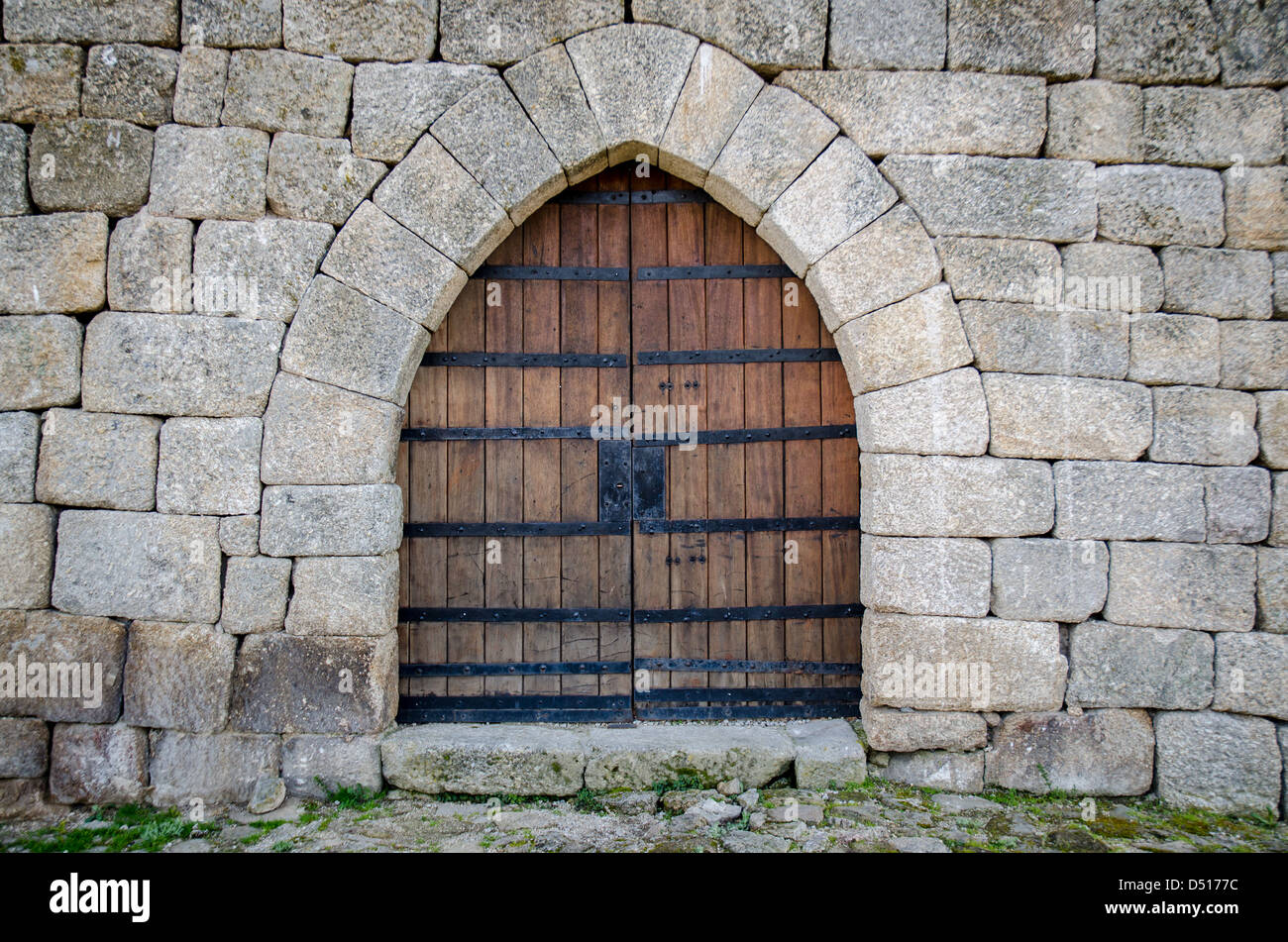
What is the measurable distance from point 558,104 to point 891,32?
1.48 metres

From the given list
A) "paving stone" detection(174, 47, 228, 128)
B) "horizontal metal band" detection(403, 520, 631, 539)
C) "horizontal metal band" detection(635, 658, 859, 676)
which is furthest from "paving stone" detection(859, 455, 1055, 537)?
"paving stone" detection(174, 47, 228, 128)

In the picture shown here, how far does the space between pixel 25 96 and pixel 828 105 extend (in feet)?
11.5

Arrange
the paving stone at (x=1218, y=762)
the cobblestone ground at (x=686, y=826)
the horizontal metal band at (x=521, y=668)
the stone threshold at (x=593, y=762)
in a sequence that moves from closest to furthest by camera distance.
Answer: the cobblestone ground at (x=686, y=826) < the paving stone at (x=1218, y=762) < the stone threshold at (x=593, y=762) < the horizontal metal band at (x=521, y=668)

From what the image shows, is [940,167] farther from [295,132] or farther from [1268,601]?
[295,132]

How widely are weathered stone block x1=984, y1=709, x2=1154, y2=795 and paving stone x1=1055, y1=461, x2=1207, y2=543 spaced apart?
2.61ft

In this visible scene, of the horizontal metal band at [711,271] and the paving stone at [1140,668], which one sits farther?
the horizontal metal band at [711,271]

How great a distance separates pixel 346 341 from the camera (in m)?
3.22

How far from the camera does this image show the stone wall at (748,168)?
10.5 ft

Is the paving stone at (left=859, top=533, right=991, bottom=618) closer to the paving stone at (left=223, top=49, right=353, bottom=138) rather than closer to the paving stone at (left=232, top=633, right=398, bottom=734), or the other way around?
the paving stone at (left=232, top=633, right=398, bottom=734)

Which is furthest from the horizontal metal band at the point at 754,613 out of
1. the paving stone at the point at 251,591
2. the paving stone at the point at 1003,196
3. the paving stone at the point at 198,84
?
the paving stone at the point at 198,84

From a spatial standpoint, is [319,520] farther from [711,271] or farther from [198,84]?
[711,271]

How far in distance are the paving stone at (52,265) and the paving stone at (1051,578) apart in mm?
4126

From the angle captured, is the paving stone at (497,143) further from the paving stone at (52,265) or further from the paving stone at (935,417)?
the paving stone at (935,417)

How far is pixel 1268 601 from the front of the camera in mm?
3205
